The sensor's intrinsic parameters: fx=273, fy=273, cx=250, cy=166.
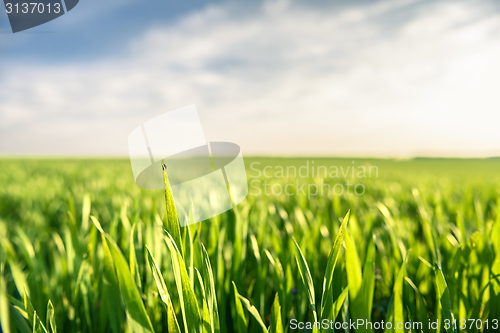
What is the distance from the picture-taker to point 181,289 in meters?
0.41

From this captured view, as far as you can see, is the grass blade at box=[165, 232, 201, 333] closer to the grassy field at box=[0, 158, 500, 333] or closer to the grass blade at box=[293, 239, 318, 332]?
the grassy field at box=[0, 158, 500, 333]

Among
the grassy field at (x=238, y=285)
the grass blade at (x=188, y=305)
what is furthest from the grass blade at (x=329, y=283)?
the grass blade at (x=188, y=305)

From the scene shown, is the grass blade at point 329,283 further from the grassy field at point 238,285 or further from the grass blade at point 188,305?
the grass blade at point 188,305

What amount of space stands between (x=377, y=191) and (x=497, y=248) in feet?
8.39

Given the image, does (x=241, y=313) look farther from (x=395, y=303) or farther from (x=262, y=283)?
(x=395, y=303)

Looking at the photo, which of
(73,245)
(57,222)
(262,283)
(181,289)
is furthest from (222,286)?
(57,222)

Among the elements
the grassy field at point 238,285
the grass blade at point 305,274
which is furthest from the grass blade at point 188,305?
the grass blade at point 305,274

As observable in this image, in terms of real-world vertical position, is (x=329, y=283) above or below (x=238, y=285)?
above

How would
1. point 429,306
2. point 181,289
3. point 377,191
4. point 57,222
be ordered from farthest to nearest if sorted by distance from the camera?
point 377,191
point 57,222
point 429,306
point 181,289

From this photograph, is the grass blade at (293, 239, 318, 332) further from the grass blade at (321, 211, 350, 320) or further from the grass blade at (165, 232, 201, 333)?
the grass blade at (165, 232, 201, 333)

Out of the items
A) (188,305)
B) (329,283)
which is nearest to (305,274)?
(329,283)

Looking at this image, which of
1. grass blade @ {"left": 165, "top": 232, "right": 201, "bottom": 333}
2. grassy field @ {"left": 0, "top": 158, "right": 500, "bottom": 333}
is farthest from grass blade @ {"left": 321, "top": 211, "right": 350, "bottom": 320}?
grass blade @ {"left": 165, "top": 232, "right": 201, "bottom": 333}

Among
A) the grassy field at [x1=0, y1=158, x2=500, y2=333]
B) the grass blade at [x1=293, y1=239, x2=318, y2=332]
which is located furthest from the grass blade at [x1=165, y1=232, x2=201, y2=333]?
the grass blade at [x1=293, y1=239, x2=318, y2=332]

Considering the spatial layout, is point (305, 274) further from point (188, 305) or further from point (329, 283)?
point (188, 305)
